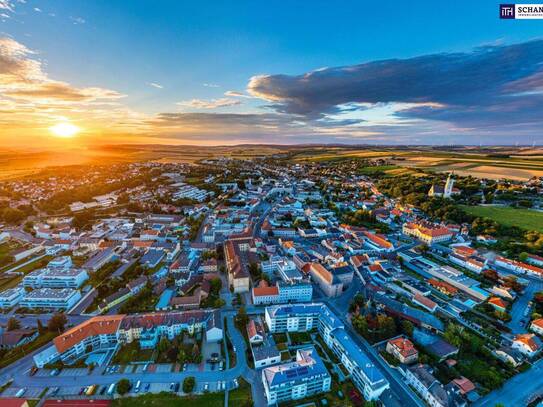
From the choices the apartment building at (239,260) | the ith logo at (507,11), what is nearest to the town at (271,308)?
the apartment building at (239,260)

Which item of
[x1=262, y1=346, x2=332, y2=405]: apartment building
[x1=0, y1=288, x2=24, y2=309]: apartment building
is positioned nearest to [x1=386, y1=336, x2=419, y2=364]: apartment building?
[x1=262, y1=346, x2=332, y2=405]: apartment building

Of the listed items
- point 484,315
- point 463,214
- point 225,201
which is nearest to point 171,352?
point 484,315

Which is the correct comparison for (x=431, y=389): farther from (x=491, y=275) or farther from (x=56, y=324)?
(x=56, y=324)

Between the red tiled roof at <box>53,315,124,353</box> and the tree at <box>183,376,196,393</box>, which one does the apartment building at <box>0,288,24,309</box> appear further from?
the tree at <box>183,376,196,393</box>

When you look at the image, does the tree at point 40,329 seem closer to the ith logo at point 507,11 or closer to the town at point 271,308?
the town at point 271,308

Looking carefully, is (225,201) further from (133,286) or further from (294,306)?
(294,306)

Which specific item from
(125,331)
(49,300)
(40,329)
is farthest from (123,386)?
(49,300)
